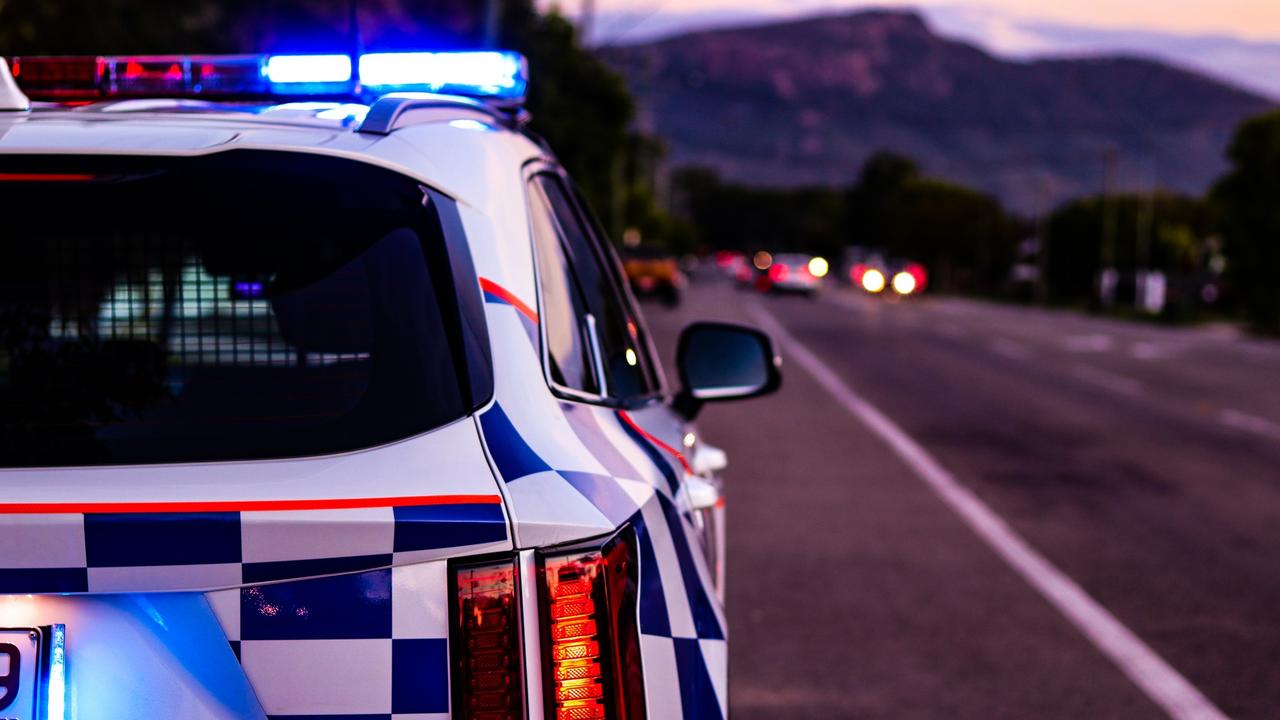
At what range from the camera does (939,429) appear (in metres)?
14.5

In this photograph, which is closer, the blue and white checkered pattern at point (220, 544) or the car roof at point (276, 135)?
the blue and white checkered pattern at point (220, 544)

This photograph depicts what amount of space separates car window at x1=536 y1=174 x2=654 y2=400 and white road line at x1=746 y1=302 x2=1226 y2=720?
2.80 meters

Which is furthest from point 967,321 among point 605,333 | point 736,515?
point 605,333

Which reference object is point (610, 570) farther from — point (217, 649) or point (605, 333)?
point (605, 333)

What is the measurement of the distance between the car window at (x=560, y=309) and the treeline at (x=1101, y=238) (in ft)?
151

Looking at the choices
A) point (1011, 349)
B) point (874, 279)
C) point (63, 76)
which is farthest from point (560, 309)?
point (874, 279)

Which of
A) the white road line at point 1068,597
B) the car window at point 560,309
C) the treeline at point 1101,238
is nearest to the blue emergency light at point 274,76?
the car window at point 560,309

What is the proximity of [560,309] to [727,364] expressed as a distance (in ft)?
4.42

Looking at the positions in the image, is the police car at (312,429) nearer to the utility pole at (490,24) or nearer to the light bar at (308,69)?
the light bar at (308,69)

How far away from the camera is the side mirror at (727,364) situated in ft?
12.9

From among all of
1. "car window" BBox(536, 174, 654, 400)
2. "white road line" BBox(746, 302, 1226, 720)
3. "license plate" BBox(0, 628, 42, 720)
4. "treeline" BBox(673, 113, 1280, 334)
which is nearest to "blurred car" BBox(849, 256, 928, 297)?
"treeline" BBox(673, 113, 1280, 334)

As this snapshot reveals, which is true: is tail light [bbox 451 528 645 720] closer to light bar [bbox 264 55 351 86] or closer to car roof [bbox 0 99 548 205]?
car roof [bbox 0 99 548 205]

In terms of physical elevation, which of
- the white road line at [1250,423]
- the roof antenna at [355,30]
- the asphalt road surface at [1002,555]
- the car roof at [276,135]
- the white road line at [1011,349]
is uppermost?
the roof antenna at [355,30]

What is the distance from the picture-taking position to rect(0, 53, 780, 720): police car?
191 centimetres
